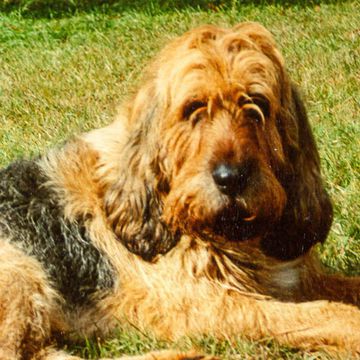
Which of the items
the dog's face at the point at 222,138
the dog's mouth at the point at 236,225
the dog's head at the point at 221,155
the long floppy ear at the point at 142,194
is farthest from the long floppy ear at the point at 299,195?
the long floppy ear at the point at 142,194

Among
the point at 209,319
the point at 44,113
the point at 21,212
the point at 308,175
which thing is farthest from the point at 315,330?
the point at 44,113

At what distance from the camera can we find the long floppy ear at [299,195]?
486cm

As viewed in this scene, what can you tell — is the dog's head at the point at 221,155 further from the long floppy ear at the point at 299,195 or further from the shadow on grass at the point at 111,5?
the shadow on grass at the point at 111,5

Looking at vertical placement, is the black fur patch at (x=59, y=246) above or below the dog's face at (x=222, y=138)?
below

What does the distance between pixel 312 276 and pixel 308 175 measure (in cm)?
73

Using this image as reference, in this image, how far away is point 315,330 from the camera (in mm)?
4676

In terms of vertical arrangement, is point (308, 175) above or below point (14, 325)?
above

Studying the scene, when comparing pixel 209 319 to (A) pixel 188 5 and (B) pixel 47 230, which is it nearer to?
(B) pixel 47 230

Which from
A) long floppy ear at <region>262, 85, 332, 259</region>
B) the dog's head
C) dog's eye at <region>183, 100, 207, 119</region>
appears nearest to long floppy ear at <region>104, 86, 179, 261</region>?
the dog's head

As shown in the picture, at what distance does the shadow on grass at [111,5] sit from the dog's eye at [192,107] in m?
9.82

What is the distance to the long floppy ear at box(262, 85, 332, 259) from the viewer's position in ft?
16.0

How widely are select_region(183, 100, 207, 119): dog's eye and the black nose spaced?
0.43 m

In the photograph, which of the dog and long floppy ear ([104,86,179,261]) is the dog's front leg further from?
long floppy ear ([104,86,179,261])

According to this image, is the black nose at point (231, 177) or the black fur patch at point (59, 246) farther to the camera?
the black fur patch at point (59, 246)
